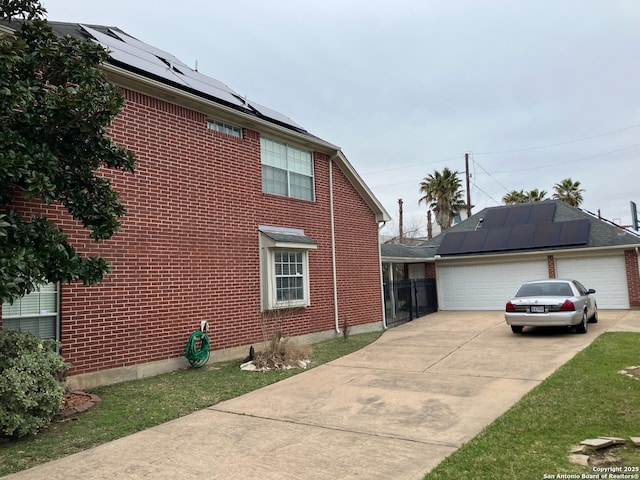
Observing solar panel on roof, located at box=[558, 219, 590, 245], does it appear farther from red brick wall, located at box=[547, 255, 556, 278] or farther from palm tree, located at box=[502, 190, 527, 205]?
palm tree, located at box=[502, 190, 527, 205]

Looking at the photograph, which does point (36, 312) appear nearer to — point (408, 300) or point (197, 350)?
point (197, 350)

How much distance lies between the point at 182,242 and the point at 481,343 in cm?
768

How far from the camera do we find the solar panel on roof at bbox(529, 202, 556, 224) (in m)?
21.6

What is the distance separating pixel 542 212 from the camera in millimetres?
22094

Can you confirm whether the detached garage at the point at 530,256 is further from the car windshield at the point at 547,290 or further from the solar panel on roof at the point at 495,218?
the car windshield at the point at 547,290

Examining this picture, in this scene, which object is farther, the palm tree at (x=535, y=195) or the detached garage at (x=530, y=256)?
the palm tree at (x=535, y=195)

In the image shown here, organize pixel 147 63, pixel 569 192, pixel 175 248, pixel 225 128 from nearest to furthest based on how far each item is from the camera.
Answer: pixel 175 248
pixel 147 63
pixel 225 128
pixel 569 192

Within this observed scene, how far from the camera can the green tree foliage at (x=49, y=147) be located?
4.70 meters

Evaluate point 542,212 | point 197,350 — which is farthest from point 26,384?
point 542,212

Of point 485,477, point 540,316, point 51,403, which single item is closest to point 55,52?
point 51,403

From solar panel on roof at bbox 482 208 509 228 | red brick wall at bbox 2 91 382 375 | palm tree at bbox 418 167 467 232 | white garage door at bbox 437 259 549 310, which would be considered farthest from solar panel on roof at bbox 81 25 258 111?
palm tree at bbox 418 167 467 232

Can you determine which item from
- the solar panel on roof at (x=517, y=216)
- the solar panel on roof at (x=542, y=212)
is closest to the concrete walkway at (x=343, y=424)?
the solar panel on roof at (x=542, y=212)

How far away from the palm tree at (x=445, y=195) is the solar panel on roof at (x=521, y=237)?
54.4ft

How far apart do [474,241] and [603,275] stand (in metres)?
5.42
